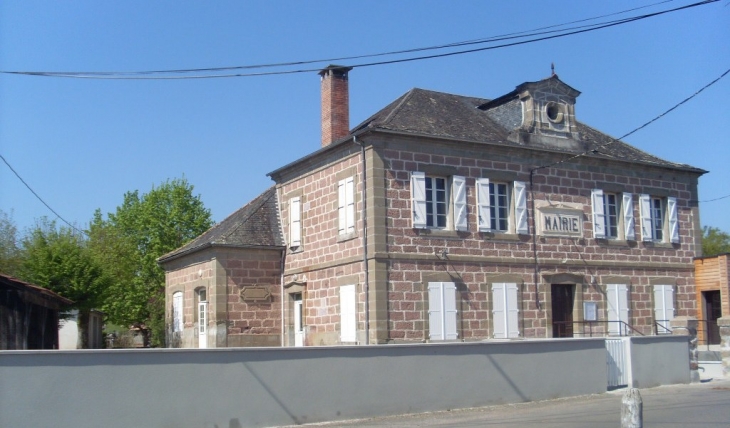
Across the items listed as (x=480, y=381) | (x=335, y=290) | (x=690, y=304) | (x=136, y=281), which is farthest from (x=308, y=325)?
(x=136, y=281)

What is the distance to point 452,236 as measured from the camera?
20.4 m

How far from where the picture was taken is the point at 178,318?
86.5ft

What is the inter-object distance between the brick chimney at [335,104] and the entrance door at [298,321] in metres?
4.53

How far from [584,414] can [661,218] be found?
13270 mm

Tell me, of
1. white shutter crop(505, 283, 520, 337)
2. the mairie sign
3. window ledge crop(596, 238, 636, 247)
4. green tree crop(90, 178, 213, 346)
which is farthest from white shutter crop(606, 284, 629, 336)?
green tree crop(90, 178, 213, 346)

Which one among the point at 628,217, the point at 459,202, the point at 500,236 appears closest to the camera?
the point at 459,202

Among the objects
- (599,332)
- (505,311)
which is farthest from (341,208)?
(599,332)

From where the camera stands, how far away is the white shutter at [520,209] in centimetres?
2161

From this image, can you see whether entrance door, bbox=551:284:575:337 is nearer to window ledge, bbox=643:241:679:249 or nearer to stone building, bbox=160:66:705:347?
stone building, bbox=160:66:705:347

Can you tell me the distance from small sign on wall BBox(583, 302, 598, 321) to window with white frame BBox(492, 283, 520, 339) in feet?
7.82

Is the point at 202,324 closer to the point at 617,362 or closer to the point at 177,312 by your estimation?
the point at 177,312

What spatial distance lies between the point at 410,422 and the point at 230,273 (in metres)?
11.0

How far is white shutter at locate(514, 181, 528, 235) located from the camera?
21.6 metres

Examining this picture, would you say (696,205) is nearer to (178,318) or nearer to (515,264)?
(515,264)
